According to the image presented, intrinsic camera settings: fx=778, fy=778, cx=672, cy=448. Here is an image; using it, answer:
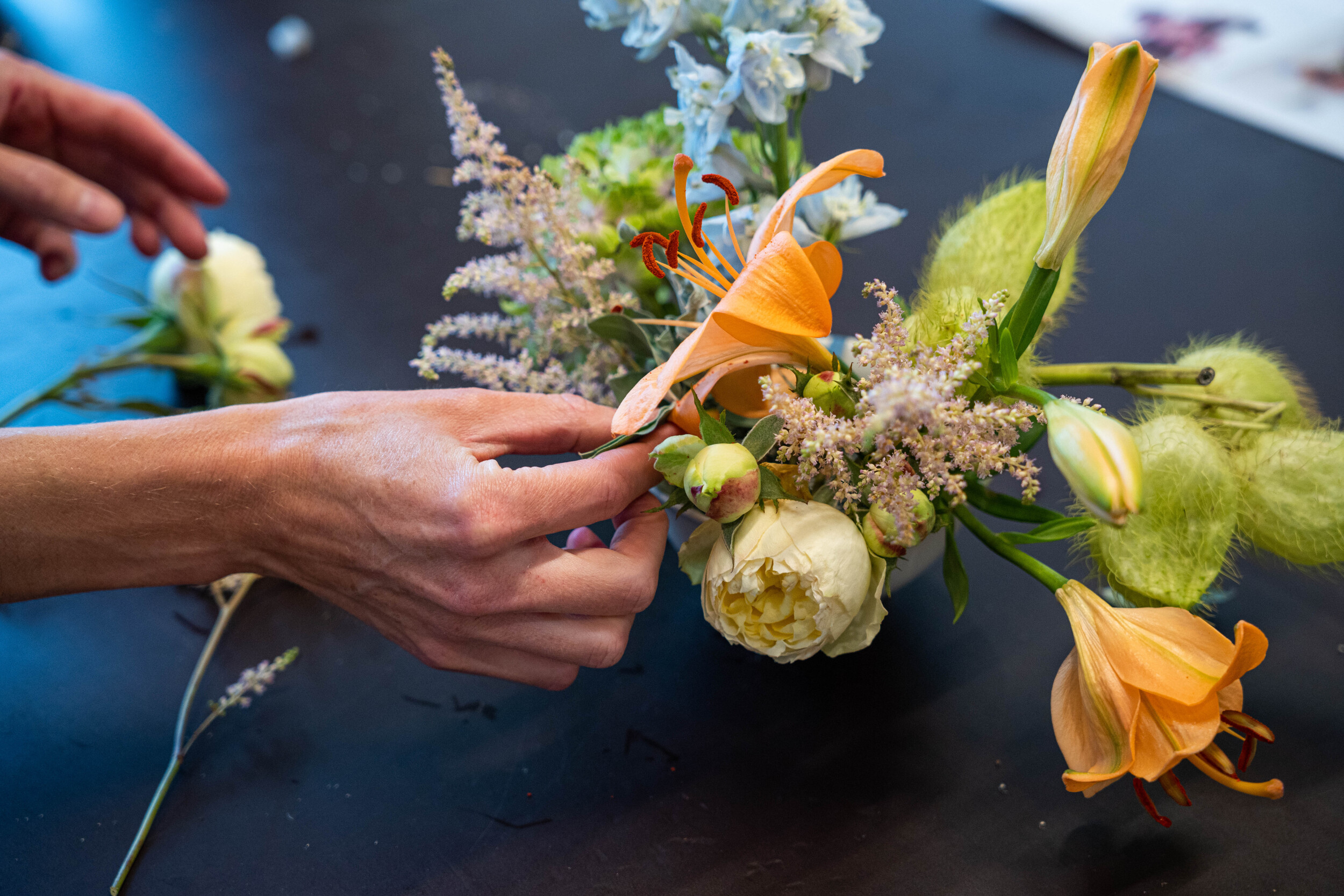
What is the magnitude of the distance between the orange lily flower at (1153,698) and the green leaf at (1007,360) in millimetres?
113

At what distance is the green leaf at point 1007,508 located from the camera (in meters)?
0.42

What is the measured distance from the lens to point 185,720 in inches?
21.6

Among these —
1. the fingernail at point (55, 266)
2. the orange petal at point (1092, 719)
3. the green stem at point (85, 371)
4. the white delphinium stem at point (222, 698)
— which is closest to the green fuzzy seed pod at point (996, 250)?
the orange petal at point (1092, 719)

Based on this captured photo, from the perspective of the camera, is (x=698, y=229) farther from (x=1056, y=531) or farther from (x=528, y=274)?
(x=1056, y=531)

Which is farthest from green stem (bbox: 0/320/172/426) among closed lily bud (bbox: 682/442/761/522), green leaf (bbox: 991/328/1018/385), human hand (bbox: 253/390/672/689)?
green leaf (bbox: 991/328/1018/385)

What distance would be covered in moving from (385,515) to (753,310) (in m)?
0.22

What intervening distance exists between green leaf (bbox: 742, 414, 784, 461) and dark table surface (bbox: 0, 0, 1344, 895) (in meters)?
0.22

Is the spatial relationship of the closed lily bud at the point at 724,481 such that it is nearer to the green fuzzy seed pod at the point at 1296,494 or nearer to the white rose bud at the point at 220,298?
the green fuzzy seed pod at the point at 1296,494

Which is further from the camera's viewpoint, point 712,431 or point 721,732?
point 721,732

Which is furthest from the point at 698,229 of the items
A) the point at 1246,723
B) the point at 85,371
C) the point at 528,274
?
the point at 85,371


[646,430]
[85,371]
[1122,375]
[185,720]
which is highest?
[1122,375]

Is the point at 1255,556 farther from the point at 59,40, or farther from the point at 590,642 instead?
the point at 59,40

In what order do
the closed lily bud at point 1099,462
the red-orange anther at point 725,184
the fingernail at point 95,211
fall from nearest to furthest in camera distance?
1. the closed lily bud at point 1099,462
2. the red-orange anther at point 725,184
3. the fingernail at point 95,211

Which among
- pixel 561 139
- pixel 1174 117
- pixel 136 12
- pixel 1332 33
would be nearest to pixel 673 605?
pixel 561 139
